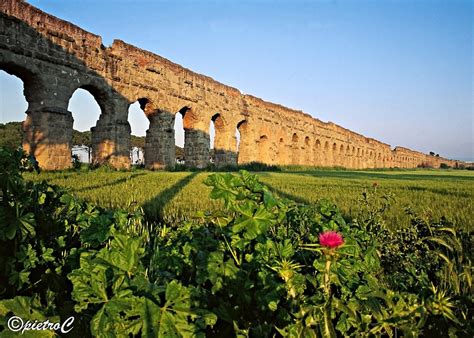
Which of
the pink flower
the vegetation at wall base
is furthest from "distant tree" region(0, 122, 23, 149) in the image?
the pink flower

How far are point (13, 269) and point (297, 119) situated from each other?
96.4 ft

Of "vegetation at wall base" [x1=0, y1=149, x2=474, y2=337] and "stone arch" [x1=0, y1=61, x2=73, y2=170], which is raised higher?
"stone arch" [x1=0, y1=61, x2=73, y2=170]

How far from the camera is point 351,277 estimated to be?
157 cm

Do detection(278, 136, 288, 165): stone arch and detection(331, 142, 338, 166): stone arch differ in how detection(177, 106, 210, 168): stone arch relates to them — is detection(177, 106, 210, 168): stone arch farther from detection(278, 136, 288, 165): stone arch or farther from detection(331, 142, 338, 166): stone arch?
detection(331, 142, 338, 166): stone arch

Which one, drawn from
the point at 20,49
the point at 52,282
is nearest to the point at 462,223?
the point at 52,282

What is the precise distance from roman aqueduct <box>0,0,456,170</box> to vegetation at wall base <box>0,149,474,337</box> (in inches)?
372

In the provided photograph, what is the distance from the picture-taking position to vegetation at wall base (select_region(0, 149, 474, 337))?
3.68 ft

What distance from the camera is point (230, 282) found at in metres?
1.44

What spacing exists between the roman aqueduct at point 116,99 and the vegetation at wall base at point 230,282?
31.0ft

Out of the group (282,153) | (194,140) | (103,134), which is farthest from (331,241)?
(282,153)

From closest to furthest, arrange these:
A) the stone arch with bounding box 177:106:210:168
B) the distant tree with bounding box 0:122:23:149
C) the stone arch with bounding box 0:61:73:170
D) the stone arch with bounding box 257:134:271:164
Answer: the stone arch with bounding box 0:61:73:170
the stone arch with bounding box 177:106:210:168
the stone arch with bounding box 257:134:271:164
the distant tree with bounding box 0:122:23:149

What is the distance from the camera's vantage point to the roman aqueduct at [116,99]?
32.7 feet

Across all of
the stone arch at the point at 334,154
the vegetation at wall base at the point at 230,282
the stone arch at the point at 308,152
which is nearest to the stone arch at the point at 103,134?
the vegetation at wall base at the point at 230,282

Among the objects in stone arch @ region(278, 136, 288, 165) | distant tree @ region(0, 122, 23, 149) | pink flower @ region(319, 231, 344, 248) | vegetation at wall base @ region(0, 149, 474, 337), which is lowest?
vegetation at wall base @ region(0, 149, 474, 337)
